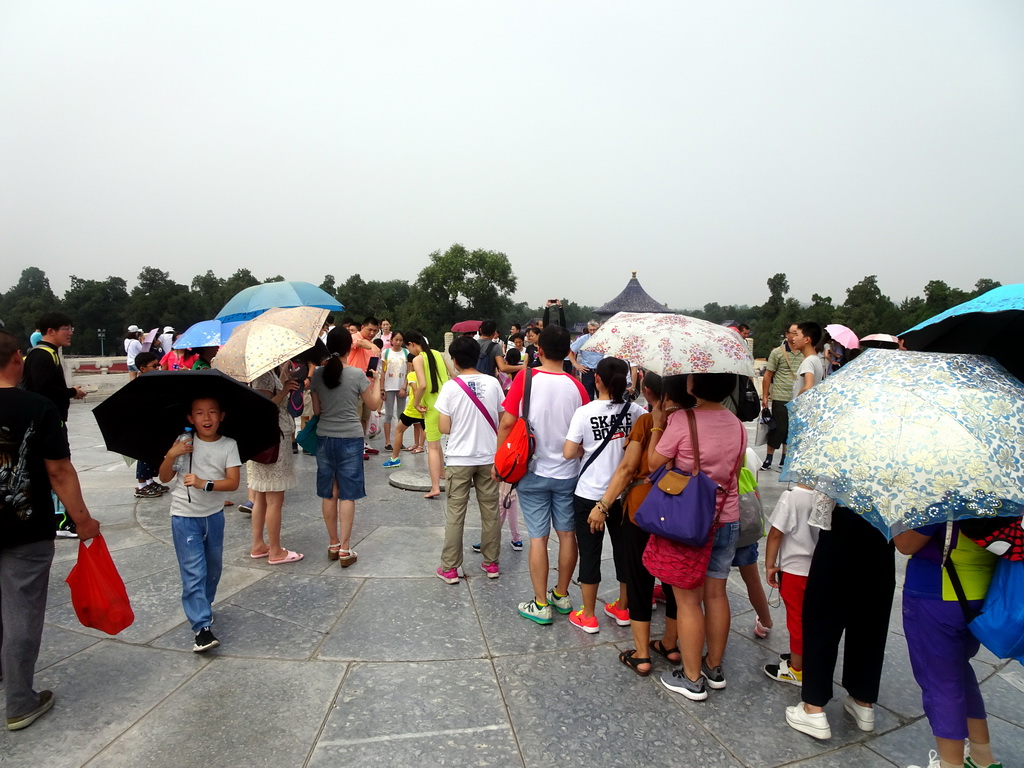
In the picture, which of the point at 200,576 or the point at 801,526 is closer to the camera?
the point at 801,526

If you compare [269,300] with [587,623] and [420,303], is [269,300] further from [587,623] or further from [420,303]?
[420,303]

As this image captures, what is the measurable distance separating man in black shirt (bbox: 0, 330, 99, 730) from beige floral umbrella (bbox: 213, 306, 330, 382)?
1071 mm

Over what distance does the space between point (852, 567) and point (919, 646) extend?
1.36 ft

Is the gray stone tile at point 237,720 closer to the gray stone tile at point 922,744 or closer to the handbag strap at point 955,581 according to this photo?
the gray stone tile at point 922,744

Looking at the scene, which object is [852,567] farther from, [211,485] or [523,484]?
[211,485]

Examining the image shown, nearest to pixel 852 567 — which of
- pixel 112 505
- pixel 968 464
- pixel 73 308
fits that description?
pixel 968 464

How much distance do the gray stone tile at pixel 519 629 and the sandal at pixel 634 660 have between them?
256 millimetres

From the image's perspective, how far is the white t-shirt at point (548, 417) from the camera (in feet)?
12.2

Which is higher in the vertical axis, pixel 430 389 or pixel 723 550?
pixel 430 389

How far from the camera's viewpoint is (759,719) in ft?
9.41

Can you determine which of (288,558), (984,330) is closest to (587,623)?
(288,558)

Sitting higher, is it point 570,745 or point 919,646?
point 919,646

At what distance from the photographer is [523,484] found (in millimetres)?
3779

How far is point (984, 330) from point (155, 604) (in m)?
4.89
